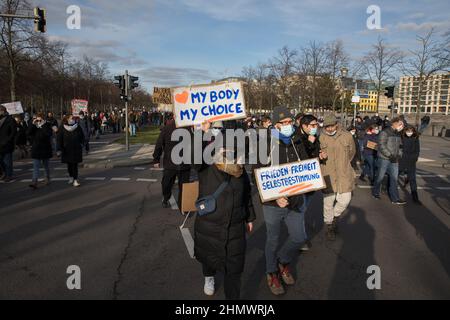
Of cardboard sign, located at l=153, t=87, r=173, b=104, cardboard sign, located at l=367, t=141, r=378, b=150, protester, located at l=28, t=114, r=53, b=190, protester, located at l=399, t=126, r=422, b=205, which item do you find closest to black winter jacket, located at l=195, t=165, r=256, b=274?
protester, located at l=399, t=126, r=422, b=205

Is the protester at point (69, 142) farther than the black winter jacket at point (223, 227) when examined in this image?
Yes

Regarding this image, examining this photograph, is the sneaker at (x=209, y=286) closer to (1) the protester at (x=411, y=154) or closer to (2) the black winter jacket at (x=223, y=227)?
(2) the black winter jacket at (x=223, y=227)

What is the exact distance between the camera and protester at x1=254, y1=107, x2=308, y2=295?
12.6ft

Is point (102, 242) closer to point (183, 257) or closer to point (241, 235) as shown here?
point (183, 257)

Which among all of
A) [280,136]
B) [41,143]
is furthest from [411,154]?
[41,143]

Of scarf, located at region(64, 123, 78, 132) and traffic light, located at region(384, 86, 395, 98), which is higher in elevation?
traffic light, located at region(384, 86, 395, 98)

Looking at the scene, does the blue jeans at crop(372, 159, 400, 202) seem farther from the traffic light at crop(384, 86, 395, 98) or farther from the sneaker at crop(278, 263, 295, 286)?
the traffic light at crop(384, 86, 395, 98)

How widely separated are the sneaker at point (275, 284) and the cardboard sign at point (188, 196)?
110 cm

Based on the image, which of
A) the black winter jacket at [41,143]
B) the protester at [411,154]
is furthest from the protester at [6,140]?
the protester at [411,154]

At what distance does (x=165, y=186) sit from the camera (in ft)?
23.1

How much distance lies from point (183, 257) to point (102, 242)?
4.26ft

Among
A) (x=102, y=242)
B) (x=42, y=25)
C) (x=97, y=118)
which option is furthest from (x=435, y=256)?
(x=97, y=118)

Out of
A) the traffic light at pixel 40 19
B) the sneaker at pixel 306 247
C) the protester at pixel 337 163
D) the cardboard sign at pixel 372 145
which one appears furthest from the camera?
the traffic light at pixel 40 19

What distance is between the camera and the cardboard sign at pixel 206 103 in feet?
14.2
